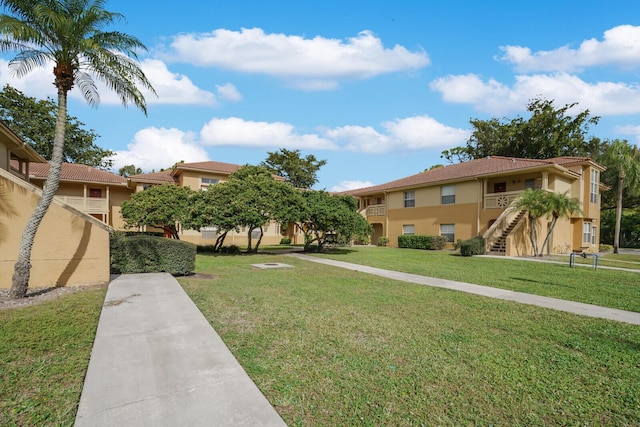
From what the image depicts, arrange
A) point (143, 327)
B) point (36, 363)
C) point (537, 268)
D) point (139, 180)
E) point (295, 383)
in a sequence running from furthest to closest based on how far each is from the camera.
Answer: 1. point (139, 180)
2. point (537, 268)
3. point (143, 327)
4. point (36, 363)
5. point (295, 383)

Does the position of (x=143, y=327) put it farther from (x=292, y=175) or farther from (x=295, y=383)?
(x=292, y=175)

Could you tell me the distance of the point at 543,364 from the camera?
4.23 m

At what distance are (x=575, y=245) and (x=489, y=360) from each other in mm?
27009

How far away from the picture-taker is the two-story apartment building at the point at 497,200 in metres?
21.2

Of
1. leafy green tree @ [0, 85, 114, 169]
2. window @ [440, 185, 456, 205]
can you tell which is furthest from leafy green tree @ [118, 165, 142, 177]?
window @ [440, 185, 456, 205]

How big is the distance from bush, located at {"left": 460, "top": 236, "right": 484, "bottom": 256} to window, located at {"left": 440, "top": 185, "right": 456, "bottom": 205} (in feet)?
18.6

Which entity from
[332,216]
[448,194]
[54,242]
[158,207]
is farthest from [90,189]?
[448,194]

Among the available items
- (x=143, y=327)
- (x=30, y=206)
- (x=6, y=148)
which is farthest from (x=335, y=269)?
(x=6, y=148)

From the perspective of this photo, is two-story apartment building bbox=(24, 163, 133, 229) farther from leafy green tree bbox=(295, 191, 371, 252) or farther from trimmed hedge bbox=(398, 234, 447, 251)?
trimmed hedge bbox=(398, 234, 447, 251)

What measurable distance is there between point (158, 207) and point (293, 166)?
25929mm

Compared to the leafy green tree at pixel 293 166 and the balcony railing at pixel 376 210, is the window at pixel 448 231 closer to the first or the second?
the balcony railing at pixel 376 210

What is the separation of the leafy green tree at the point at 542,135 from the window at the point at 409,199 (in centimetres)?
1714

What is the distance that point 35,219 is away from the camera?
762cm

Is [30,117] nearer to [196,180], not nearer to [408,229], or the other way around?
[196,180]
